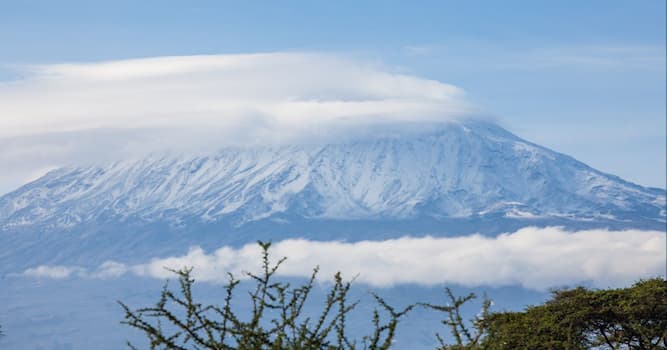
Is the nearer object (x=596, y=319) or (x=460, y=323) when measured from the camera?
(x=460, y=323)

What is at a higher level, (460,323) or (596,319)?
(596,319)

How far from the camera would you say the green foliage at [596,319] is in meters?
28.8

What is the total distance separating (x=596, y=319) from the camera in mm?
29828

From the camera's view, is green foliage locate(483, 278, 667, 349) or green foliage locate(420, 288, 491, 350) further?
green foliage locate(483, 278, 667, 349)

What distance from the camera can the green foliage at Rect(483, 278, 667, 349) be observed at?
94.6ft

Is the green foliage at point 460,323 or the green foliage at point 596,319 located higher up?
the green foliage at point 596,319

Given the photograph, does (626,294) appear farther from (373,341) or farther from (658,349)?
(373,341)

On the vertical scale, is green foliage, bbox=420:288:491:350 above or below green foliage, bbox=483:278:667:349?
below

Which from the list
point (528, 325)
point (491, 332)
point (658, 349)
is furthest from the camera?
point (528, 325)

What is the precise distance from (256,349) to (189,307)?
→ 0.76m

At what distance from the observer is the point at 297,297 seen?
32.4ft

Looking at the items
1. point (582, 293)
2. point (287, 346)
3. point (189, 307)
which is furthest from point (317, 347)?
point (582, 293)

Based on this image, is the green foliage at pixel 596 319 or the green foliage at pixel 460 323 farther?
the green foliage at pixel 596 319

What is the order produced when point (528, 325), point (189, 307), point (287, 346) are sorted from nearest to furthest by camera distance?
point (189, 307)
point (287, 346)
point (528, 325)
